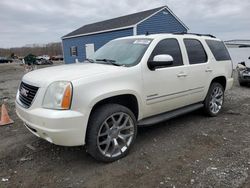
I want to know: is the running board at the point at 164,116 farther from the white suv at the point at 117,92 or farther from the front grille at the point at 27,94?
the front grille at the point at 27,94

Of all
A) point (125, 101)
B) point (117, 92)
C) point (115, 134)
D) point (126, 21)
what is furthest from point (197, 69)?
point (126, 21)

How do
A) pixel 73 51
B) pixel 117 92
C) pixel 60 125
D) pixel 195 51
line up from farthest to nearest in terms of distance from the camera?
1. pixel 73 51
2. pixel 195 51
3. pixel 117 92
4. pixel 60 125

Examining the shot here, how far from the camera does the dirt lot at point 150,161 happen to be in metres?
2.91

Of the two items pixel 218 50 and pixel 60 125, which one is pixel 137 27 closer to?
pixel 218 50

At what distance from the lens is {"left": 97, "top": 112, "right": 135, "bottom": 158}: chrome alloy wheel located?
326 centimetres

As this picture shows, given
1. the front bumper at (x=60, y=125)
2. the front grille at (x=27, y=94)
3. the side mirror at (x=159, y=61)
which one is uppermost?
the side mirror at (x=159, y=61)

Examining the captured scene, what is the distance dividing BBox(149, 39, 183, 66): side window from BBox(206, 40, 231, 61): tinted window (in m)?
1.21

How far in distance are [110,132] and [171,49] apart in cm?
199

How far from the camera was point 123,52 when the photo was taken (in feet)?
13.3

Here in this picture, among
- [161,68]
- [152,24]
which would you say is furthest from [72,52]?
[161,68]

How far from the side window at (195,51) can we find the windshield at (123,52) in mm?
1026

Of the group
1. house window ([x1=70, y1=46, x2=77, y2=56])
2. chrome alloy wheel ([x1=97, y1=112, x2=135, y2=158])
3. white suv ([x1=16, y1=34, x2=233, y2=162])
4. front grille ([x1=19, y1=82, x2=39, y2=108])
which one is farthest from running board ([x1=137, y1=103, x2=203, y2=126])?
house window ([x1=70, y1=46, x2=77, y2=56])

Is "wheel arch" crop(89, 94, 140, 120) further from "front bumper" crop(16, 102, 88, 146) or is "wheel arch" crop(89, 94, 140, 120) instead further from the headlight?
the headlight

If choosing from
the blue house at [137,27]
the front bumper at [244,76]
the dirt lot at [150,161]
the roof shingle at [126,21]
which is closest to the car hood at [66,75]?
the dirt lot at [150,161]
